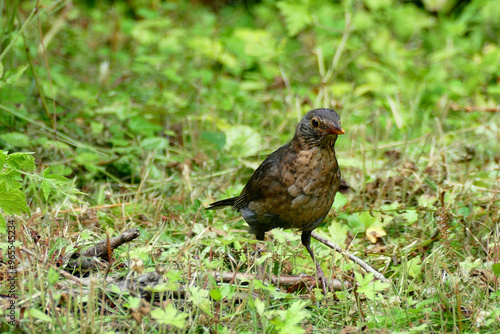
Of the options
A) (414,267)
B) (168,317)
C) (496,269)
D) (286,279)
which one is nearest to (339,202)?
(414,267)

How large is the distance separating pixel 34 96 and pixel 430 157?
11.0 ft

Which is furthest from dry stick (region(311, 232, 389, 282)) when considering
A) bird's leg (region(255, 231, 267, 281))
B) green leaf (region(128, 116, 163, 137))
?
green leaf (region(128, 116, 163, 137))

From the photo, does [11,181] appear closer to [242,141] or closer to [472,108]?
[242,141]

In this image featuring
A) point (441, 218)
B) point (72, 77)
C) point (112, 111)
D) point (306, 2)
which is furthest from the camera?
point (72, 77)

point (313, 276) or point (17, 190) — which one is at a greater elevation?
point (17, 190)

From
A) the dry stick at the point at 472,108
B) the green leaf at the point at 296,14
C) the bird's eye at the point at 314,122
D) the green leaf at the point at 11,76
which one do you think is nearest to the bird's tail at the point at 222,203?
the bird's eye at the point at 314,122

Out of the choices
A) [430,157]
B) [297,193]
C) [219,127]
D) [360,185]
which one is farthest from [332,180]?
[219,127]

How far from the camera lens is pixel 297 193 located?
10.8 feet

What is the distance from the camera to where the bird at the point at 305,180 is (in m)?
3.28

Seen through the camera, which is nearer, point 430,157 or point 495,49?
point 430,157

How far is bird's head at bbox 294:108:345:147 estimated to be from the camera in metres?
3.27

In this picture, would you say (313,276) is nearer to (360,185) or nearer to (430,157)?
(360,185)

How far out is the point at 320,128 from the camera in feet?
10.8

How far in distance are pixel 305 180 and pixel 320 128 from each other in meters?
0.30
